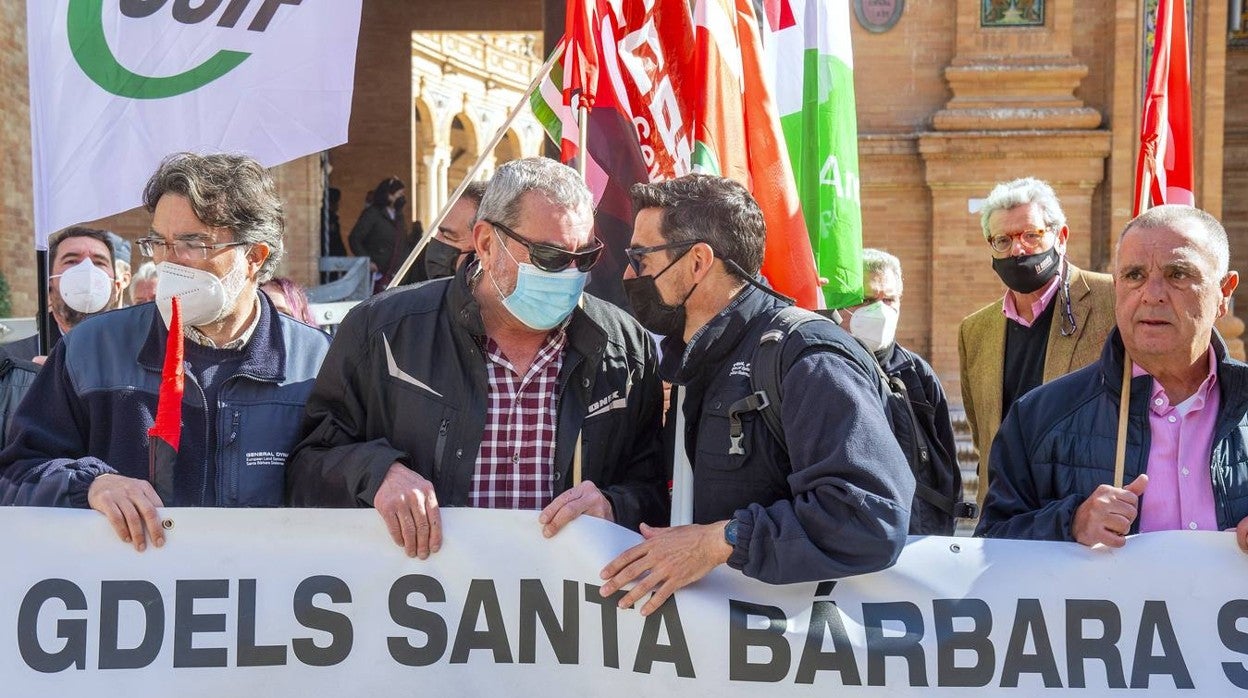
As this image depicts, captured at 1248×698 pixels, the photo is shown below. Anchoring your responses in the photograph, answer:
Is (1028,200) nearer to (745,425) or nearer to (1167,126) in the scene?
(1167,126)

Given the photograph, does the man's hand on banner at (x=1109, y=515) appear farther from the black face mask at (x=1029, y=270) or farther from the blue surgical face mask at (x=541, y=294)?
the black face mask at (x=1029, y=270)

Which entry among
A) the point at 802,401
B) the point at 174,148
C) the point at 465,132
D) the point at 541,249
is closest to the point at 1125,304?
the point at 802,401

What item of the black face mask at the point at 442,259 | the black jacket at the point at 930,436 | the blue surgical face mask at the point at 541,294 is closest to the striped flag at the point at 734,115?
the black jacket at the point at 930,436

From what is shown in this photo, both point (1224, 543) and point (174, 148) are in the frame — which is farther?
point (174, 148)

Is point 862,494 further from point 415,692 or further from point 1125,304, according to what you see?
point 415,692

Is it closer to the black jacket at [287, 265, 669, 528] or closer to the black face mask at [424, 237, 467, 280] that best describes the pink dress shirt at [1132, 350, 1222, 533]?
Result: the black jacket at [287, 265, 669, 528]

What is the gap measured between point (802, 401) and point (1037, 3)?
10.6m

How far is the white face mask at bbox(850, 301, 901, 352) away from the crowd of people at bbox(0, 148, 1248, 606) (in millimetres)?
2053

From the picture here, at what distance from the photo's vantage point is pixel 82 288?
18.7ft

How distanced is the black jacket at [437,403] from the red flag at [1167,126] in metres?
3.05

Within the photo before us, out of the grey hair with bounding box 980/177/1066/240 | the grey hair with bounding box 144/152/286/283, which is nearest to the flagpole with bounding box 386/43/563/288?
the grey hair with bounding box 144/152/286/283

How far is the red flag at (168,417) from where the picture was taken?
132 inches

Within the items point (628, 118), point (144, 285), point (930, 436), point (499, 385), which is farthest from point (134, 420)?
point (144, 285)

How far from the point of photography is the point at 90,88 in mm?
4242
